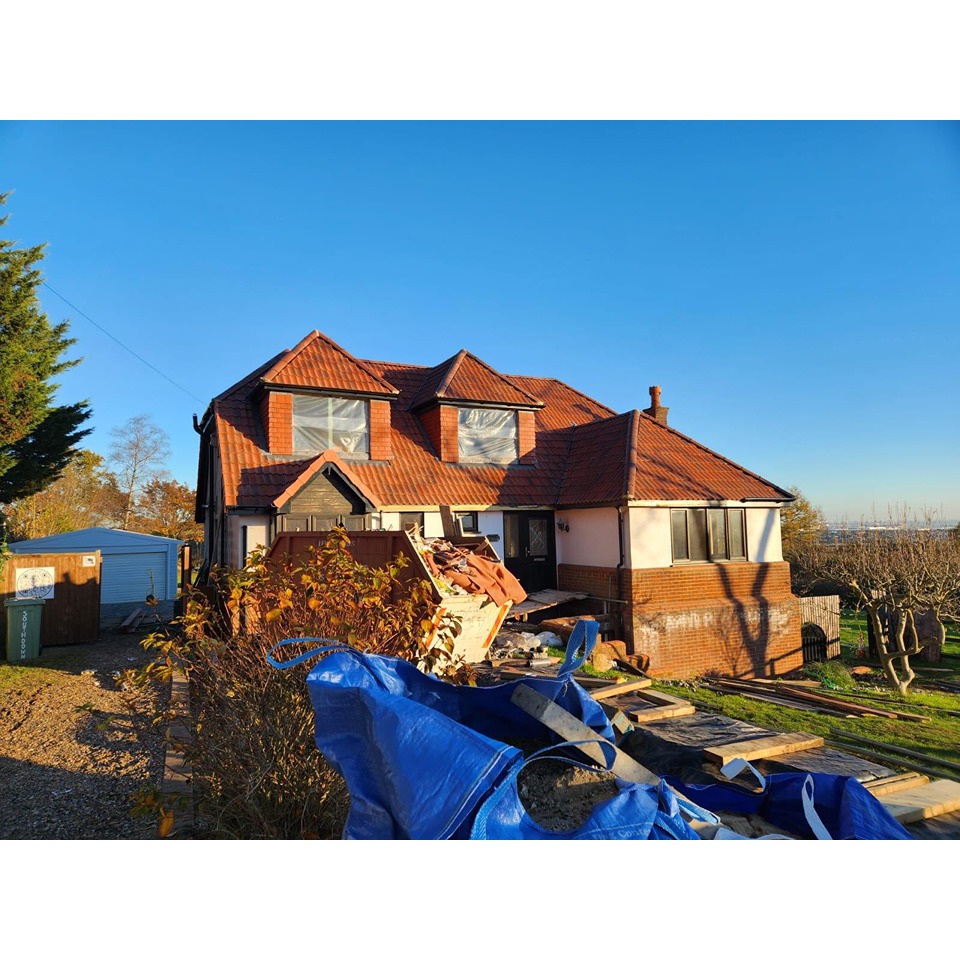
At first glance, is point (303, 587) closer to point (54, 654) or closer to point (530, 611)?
point (530, 611)

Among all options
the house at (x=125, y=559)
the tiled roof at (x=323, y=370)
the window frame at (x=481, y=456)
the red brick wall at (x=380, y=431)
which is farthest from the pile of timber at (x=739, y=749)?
the house at (x=125, y=559)

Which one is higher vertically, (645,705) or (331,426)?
(331,426)

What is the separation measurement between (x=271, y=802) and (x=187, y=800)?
74 cm

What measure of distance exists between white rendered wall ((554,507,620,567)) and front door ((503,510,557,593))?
0.29 m

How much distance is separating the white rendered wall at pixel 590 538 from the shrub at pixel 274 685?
946cm

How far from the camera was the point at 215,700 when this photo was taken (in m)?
4.31

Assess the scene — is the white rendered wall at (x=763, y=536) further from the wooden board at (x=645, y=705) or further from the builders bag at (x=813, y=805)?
the builders bag at (x=813, y=805)

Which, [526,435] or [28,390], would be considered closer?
[28,390]

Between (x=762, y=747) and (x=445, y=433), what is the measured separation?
1188 cm

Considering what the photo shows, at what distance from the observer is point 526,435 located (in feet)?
55.4

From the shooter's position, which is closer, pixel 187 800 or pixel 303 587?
pixel 187 800

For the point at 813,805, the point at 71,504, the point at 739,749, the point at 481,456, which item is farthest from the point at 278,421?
the point at 71,504

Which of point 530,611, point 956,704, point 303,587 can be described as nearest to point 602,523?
point 530,611

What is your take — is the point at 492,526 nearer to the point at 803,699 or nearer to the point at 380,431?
the point at 380,431
